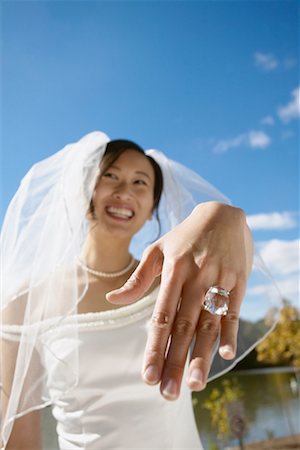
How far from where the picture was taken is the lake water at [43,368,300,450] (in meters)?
6.05

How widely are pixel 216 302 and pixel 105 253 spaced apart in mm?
715

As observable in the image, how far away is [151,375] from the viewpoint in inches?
18.4

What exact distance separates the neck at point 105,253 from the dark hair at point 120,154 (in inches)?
3.0

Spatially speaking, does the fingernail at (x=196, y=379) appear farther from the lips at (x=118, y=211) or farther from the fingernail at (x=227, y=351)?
the lips at (x=118, y=211)

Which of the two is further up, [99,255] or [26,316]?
[99,255]

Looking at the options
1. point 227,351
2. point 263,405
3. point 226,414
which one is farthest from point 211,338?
point 263,405

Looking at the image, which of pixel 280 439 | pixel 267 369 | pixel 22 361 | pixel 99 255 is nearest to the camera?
pixel 22 361

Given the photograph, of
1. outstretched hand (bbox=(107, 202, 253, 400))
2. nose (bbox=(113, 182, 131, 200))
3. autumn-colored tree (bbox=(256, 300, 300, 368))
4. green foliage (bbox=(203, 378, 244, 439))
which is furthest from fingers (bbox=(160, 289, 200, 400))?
autumn-colored tree (bbox=(256, 300, 300, 368))

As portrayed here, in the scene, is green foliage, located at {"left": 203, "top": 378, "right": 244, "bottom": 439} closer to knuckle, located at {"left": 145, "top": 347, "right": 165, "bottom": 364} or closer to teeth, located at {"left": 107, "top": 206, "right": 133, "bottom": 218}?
teeth, located at {"left": 107, "top": 206, "right": 133, "bottom": 218}

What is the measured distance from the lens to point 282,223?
26.4 feet

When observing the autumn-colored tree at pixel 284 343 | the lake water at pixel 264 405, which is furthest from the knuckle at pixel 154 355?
the autumn-colored tree at pixel 284 343

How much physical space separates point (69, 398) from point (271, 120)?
10691 millimetres

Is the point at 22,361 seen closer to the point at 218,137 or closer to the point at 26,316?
the point at 26,316

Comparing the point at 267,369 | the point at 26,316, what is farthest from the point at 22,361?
the point at 267,369
